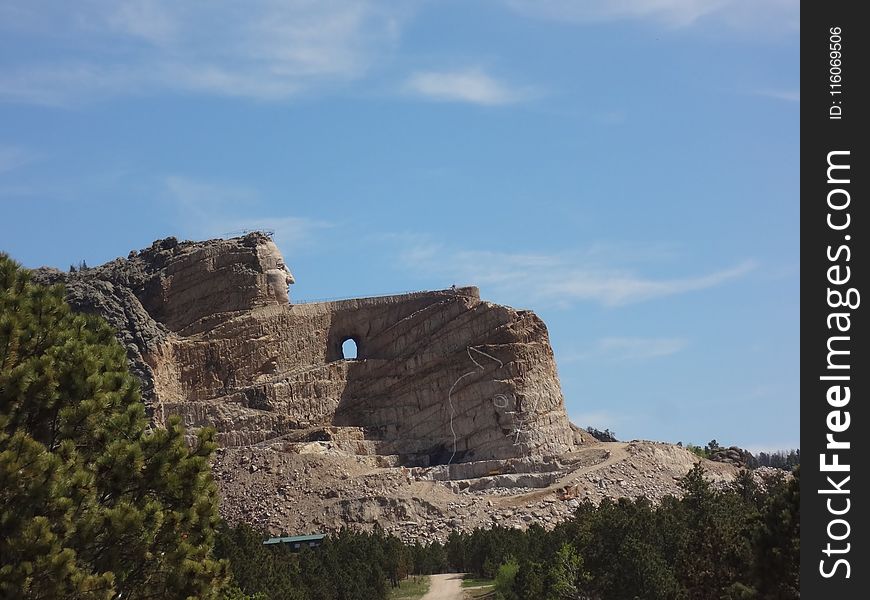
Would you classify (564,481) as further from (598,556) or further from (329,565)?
(598,556)

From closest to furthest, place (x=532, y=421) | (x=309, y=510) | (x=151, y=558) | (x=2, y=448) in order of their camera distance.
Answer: (x=2, y=448)
(x=151, y=558)
(x=309, y=510)
(x=532, y=421)

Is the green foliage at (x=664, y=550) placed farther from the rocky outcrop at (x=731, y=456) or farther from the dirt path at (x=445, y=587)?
the rocky outcrop at (x=731, y=456)

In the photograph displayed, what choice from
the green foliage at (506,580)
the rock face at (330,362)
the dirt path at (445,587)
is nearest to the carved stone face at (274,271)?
the rock face at (330,362)

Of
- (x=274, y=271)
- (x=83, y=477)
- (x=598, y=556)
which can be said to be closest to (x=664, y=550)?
(x=598, y=556)

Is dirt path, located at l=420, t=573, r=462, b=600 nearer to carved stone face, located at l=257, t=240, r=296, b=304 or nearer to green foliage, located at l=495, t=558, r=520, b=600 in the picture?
green foliage, located at l=495, t=558, r=520, b=600

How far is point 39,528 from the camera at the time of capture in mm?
23438

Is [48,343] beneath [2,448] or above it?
above

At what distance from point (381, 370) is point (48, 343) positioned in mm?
59323

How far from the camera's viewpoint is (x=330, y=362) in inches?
3401

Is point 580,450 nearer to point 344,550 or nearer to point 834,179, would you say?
point 344,550

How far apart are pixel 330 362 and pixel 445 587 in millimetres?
23892

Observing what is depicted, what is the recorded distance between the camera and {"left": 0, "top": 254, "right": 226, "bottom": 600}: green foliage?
77.4 ft

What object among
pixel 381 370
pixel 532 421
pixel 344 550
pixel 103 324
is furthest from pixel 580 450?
pixel 103 324

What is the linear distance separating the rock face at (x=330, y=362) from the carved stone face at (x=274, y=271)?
0.08m
